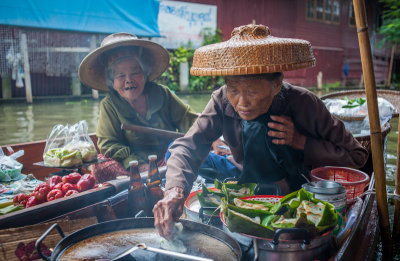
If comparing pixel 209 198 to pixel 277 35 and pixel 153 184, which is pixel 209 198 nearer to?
pixel 153 184

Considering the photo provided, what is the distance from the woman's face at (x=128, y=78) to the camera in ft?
10.1

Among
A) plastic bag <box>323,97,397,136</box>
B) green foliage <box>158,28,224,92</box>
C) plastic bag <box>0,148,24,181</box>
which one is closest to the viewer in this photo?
plastic bag <box>0,148,24,181</box>

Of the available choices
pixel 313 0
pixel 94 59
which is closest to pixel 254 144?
pixel 94 59

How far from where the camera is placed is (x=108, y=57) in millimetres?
3301

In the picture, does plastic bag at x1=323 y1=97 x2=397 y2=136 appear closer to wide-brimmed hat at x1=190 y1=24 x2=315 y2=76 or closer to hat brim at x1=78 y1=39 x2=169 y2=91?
hat brim at x1=78 y1=39 x2=169 y2=91

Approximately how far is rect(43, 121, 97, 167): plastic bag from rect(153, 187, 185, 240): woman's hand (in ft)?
5.77

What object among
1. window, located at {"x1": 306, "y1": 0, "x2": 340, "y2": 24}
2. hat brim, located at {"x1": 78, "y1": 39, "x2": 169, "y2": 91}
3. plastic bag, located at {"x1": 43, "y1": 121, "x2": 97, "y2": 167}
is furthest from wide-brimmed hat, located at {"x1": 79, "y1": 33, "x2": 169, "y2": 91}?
window, located at {"x1": 306, "y1": 0, "x2": 340, "y2": 24}

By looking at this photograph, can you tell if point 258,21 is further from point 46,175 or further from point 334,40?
point 46,175

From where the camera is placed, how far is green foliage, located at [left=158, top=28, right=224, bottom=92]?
12.9 meters

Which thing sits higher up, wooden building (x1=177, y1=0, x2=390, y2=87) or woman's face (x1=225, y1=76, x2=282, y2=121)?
wooden building (x1=177, y1=0, x2=390, y2=87)

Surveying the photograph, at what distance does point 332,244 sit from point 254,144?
2.83 ft

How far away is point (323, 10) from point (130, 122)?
1752 centimetres

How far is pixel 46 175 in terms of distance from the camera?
3.76 metres

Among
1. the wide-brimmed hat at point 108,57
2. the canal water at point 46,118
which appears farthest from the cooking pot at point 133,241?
the canal water at point 46,118
